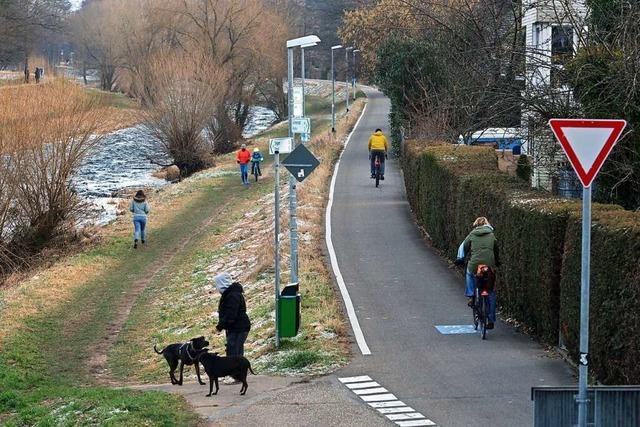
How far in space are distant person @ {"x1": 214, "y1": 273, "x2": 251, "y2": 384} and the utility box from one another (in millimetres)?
1656

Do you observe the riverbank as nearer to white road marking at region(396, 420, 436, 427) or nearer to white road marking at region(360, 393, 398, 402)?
white road marking at region(360, 393, 398, 402)

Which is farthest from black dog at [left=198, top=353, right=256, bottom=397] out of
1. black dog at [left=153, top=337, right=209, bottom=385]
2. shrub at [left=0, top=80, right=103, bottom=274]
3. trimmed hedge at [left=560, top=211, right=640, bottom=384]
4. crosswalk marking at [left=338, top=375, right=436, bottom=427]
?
shrub at [left=0, top=80, right=103, bottom=274]

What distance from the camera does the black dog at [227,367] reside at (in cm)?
1273

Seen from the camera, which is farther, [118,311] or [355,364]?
[118,311]

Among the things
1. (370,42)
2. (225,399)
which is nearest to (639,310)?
(225,399)

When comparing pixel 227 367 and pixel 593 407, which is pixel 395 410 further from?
pixel 593 407

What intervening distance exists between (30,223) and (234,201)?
30.1ft

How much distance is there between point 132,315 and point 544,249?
1119 cm

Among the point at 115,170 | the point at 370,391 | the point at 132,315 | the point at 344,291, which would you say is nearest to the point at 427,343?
the point at 370,391

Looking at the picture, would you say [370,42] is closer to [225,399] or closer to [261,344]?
[261,344]

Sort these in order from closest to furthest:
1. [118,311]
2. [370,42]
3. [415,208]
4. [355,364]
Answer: [355,364]
[118,311]
[415,208]
[370,42]

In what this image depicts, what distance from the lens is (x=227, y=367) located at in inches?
503

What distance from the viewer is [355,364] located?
14.2 m

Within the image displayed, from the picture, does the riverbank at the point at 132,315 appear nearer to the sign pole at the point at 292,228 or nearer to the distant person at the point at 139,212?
the distant person at the point at 139,212
